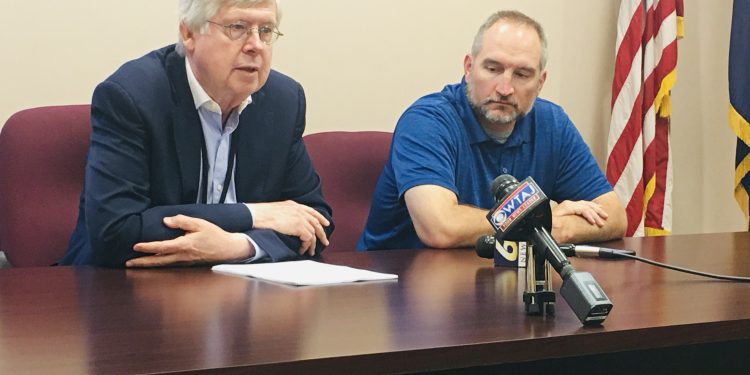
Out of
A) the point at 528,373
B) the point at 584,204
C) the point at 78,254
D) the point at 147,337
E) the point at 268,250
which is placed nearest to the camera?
the point at 147,337

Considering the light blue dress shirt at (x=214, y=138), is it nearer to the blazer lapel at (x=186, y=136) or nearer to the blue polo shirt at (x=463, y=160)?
the blazer lapel at (x=186, y=136)

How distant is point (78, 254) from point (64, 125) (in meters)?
0.41

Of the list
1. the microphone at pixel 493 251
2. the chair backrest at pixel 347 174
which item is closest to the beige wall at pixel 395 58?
the chair backrest at pixel 347 174

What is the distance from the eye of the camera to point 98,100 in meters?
2.35

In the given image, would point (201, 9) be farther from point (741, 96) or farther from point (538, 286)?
point (741, 96)

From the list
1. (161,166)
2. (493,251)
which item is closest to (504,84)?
(493,251)

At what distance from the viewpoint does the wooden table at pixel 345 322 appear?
1.20m

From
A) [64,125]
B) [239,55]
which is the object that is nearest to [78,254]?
[64,125]

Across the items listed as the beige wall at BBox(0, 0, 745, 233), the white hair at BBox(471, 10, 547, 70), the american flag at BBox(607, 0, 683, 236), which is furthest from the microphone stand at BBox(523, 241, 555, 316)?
the american flag at BBox(607, 0, 683, 236)

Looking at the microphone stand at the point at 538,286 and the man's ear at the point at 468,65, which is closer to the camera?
the microphone stand at the point at 538,286

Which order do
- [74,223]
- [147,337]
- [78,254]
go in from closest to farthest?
[147,337]
[78,254]
[74,223]

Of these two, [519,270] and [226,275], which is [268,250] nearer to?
[226,275]

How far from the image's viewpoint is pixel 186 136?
2371mm

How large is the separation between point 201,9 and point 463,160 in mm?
987
